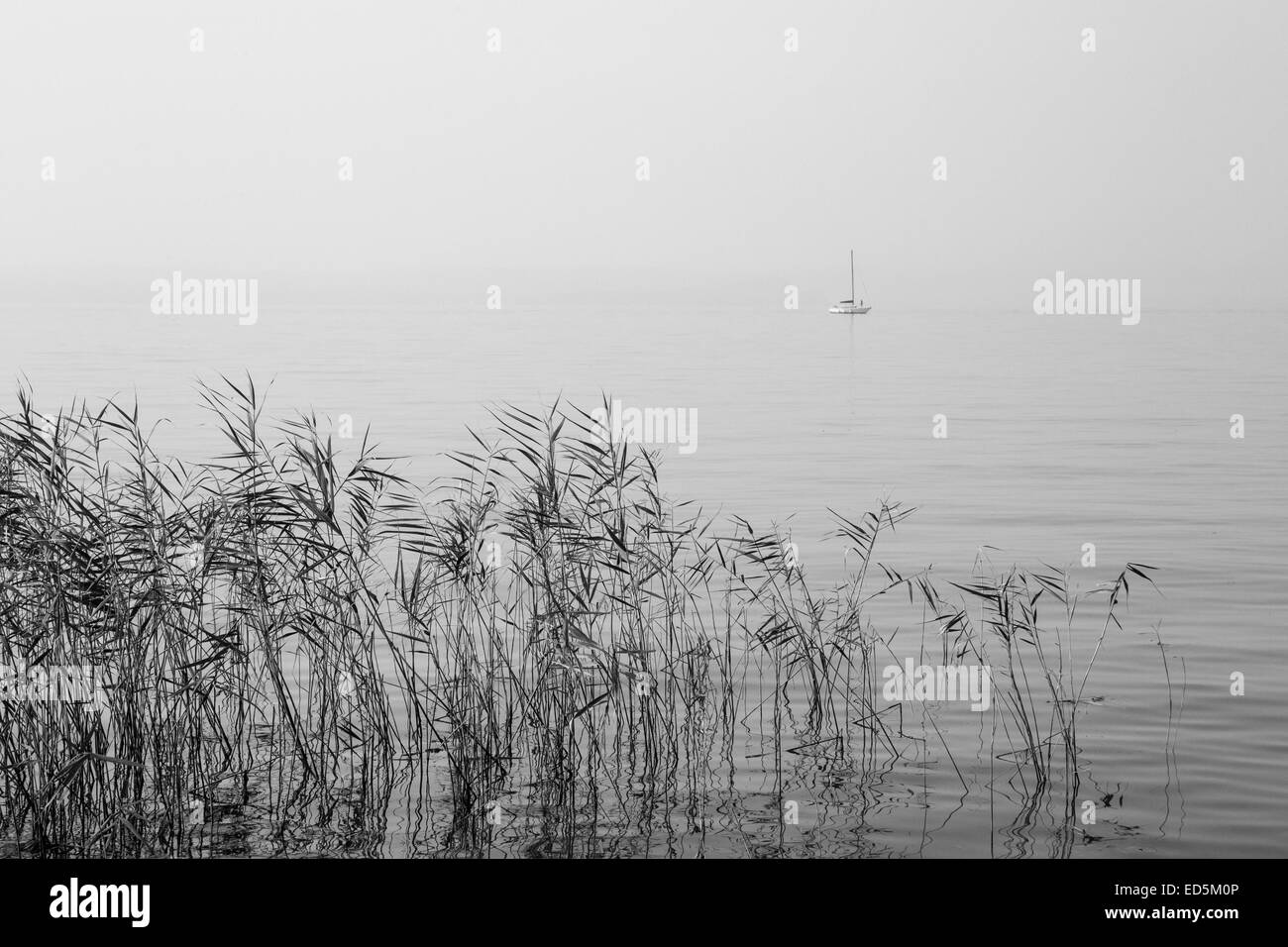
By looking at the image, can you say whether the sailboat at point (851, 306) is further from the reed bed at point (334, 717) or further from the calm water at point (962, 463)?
the reed bed at point (334, 717)

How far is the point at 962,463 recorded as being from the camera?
27094 mm

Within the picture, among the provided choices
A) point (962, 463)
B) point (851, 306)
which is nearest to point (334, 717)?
point (962, 463)

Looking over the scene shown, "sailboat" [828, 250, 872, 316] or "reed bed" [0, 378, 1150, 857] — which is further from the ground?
"sailboat" [828, 250, 872, 316]

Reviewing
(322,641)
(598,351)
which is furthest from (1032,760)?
(598,351)

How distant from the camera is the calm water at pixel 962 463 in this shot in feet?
28.4

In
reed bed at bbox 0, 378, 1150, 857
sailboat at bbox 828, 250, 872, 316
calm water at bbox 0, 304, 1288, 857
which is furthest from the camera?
sailboat at bbox 828, 250, 872, 316

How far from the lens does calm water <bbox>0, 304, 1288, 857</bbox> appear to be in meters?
8.65

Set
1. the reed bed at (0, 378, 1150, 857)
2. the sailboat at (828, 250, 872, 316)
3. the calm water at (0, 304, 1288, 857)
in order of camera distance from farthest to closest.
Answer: the sailboat at (828, 250, 872, 316), the calm water at (0, 304, 1288, 857), the reed bed at (0, 378, 1150, 857)

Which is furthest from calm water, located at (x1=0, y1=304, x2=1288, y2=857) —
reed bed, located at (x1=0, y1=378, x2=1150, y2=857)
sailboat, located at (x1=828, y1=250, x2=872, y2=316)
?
sailboat, located at (x1=828, y1=250, x2=872, y2=316)

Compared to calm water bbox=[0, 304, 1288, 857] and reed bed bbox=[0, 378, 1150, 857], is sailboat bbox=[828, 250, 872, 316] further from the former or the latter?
reed bed bbox=[0, 378, 1150, 857]

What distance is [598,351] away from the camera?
183 feet

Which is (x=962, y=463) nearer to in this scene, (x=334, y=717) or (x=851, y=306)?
(x=334, y=717)

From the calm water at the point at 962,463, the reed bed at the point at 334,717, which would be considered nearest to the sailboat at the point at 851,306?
the calm water at the point at 962,463

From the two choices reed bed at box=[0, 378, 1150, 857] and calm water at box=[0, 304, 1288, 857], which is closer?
reed bed at box=[0, 378, 1150, 857]
